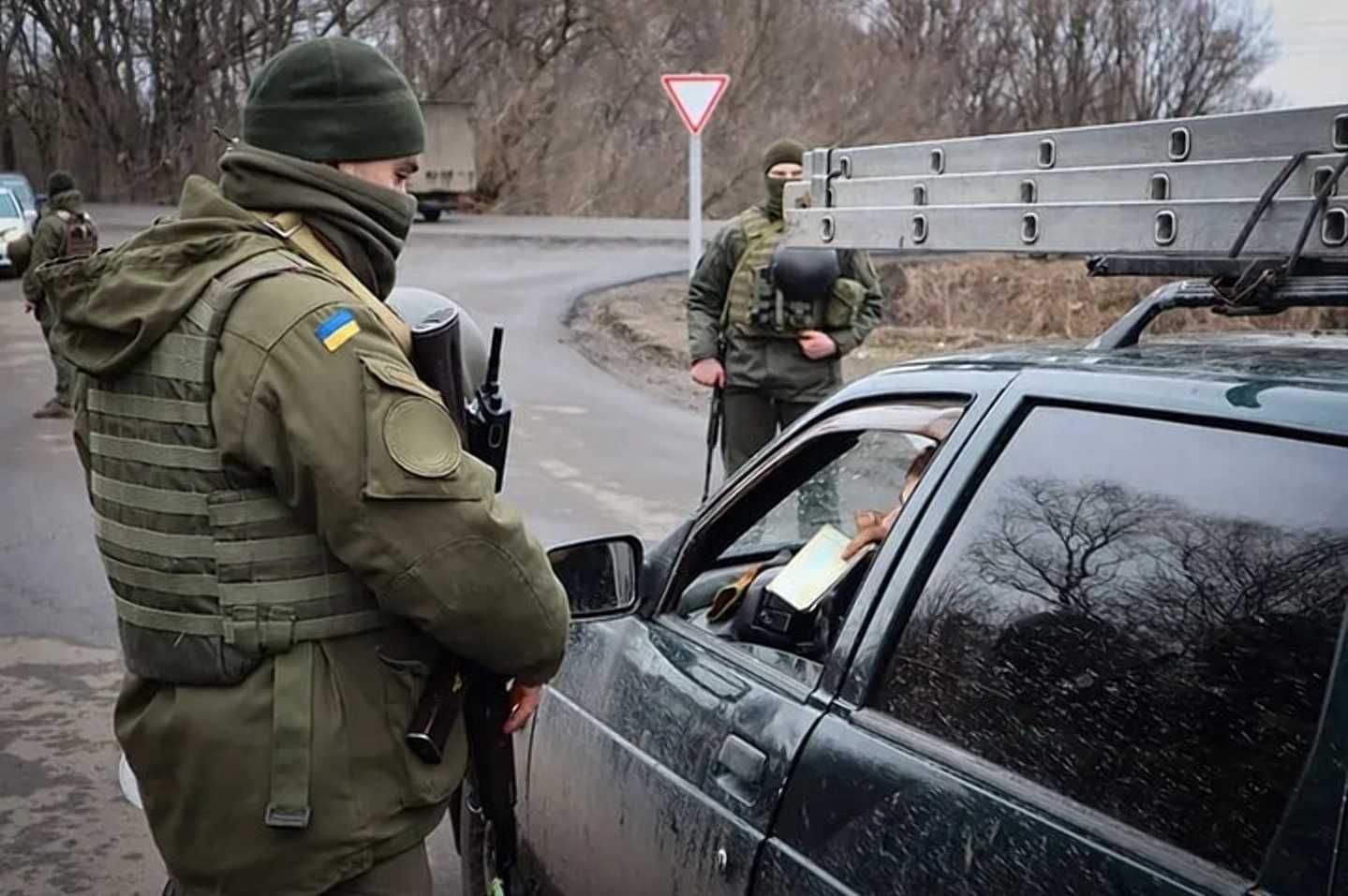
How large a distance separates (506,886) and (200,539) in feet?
3.72

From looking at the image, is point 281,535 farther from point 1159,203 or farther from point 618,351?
point 618,351

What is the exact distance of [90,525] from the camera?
28.1 feet

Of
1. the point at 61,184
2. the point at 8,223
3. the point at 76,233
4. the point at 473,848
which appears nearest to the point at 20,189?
the point at 8,223

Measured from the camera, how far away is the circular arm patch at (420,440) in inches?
86.6

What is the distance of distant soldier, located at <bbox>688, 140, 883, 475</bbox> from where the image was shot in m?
6.58

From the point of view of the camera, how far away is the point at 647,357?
1499 centimetres

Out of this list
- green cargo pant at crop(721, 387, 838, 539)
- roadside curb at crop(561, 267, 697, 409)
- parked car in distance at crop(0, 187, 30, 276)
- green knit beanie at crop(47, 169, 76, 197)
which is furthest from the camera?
parked car in distance at crop(0, 187, 30, 276)

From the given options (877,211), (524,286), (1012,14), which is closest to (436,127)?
(524,286)

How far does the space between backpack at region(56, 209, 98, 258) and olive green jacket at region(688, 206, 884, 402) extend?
6.72 m

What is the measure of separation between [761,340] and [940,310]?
14564 mm

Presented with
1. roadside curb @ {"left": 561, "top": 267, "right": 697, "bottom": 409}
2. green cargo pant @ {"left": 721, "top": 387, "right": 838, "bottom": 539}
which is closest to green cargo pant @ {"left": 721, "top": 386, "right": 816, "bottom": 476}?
green cargo pant @ {"left": 721, "top": 387, "right": 838, "bottom": 539}

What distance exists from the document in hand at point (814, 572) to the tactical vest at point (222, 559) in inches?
36.4

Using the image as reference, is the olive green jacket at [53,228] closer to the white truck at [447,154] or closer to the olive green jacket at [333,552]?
the olive green jacket at [333,552]

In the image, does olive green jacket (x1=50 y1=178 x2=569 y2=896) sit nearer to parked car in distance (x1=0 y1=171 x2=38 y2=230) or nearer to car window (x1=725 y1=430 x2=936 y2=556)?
car window (x1=725 y1=430 x2=936 y2=556)
